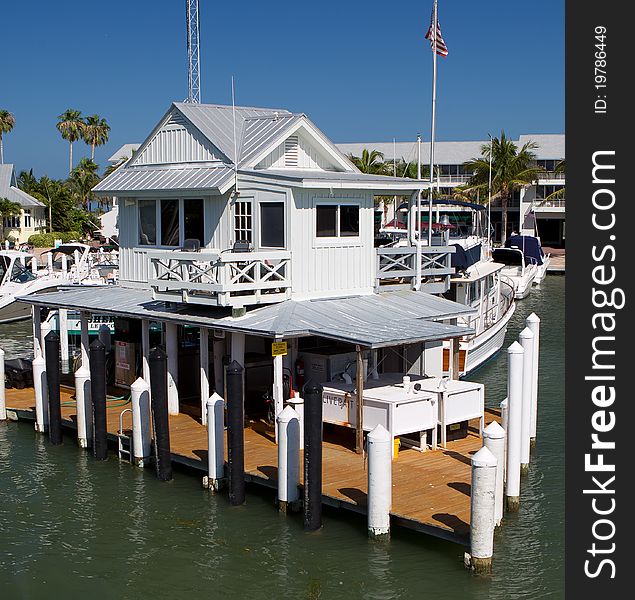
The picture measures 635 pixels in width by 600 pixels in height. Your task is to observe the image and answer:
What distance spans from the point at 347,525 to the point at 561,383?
15.6 meters

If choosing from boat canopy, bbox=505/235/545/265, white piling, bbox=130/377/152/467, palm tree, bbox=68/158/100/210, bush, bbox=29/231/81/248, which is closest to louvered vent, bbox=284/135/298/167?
white piling, bbox=130/377/152/467

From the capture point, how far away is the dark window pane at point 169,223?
74.5ft

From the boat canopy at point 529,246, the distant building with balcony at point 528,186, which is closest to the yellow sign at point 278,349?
the boat canopy at point 529,246

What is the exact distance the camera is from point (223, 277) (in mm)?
19250

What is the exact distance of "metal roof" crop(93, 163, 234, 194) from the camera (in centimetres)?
2122

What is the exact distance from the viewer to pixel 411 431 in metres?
17.7

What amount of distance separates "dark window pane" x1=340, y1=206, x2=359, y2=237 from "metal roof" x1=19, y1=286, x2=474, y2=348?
1483 mm

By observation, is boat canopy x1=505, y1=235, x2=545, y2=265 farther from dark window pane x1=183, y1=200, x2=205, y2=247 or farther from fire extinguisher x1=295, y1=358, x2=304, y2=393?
fire extinguisher x1=295, y1=358, x2=304, y2=393

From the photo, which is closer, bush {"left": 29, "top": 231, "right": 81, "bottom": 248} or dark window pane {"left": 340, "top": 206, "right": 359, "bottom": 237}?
dark window pane {"left": 340, "top": 206, "right": 359, "bottom": 237}

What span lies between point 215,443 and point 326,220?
604 centimetres

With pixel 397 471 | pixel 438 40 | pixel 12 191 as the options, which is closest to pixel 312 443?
pixel 397 471

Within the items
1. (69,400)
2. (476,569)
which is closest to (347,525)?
(476,569)

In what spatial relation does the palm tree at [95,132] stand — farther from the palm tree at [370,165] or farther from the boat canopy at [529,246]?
the boat canopy at [529,246]

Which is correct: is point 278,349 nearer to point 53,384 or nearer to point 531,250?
point 53,384
